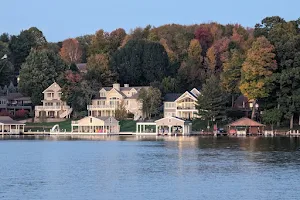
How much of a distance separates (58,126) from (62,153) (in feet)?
148

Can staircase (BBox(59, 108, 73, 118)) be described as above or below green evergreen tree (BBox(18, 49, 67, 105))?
below

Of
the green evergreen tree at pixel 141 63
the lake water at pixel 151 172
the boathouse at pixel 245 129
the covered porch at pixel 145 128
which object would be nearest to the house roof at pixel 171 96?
the covered porch at pixel 145 128

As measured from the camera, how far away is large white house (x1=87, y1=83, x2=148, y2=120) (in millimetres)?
123000

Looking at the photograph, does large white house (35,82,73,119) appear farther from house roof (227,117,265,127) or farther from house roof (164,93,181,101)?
house roof (227,117,265,127)

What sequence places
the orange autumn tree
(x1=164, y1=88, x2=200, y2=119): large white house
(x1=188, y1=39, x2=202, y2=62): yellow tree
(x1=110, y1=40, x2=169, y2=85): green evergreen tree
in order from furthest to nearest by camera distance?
the orange autumn tree
(x1=188, y1=39, x2=202, y2=62): yellow tree
(x1=110, y1=40, x2=169, y2=85): green evergreen tree
(x1=164, y1=88, x2=200, y2=119): large white house

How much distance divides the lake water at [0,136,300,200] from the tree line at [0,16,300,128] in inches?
1009

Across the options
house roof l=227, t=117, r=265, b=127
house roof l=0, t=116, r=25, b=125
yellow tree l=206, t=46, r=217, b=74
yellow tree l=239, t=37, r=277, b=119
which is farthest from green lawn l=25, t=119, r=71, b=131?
yellow tree l=206, t=46, r=217, b=74

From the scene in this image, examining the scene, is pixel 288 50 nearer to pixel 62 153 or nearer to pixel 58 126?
pixel 58 126

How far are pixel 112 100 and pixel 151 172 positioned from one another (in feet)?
232

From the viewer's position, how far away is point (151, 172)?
53750 mm

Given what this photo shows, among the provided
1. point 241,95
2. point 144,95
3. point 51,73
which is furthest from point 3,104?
point 241,95

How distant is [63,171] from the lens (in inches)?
2140

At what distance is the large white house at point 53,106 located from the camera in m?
126

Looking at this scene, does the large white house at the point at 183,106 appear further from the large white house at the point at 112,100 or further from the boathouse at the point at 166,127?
the boathouse at the point at 166,127
